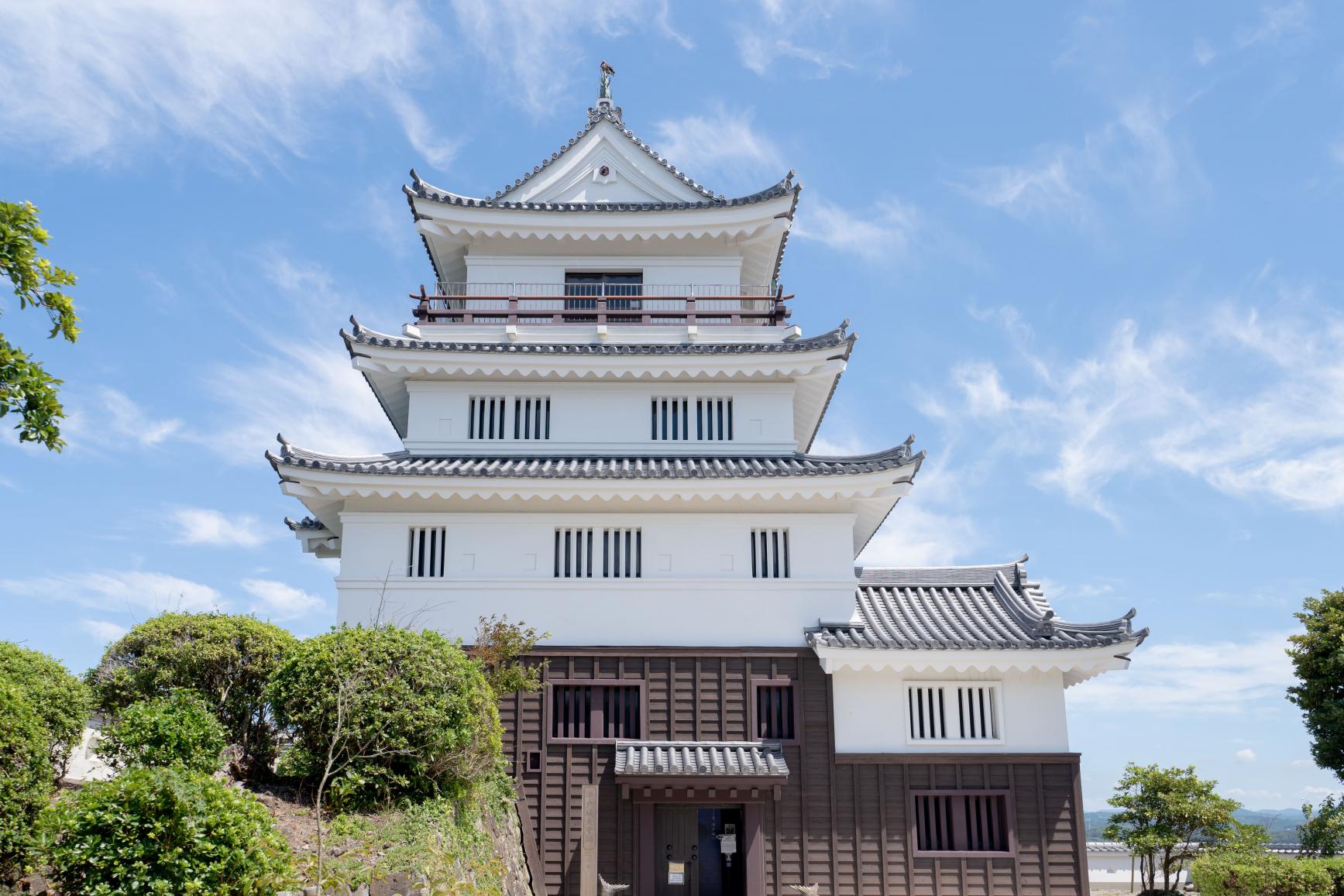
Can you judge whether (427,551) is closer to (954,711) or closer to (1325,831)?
(954,711)

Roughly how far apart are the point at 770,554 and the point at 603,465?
3.47 meters

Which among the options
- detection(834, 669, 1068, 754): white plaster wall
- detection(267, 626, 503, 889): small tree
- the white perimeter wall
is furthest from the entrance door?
detection(267, 626, 503, 889): small tree

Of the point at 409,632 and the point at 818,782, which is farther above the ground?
the point at 409,632

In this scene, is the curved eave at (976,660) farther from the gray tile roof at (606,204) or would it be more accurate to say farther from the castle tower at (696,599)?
the gray tile roof at (606,204)

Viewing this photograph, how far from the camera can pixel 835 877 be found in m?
17.4

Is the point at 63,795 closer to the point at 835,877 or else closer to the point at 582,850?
the point at 582,850

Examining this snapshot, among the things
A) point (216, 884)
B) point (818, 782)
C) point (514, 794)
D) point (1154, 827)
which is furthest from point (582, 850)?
point (1154, 827)

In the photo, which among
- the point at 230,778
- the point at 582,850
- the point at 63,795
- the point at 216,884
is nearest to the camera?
the point at 216,884

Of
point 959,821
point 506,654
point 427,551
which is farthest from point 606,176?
point 959,821

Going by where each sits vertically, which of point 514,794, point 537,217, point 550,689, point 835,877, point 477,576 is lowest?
point 835,877

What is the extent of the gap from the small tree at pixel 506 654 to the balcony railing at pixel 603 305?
21.4ft

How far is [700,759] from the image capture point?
17.4 meters

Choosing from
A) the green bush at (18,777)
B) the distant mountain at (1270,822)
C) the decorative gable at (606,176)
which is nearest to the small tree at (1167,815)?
the distant mountain at (1270,822)

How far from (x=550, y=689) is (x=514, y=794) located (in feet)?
5.99
